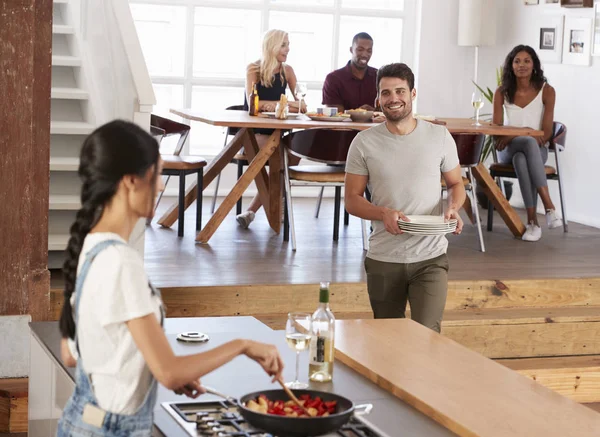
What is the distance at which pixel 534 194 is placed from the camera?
6.87m

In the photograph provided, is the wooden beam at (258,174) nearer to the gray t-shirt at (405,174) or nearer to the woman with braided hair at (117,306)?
the gray t-shirt at (405,174)

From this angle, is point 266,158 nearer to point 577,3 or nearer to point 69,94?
point 69,94

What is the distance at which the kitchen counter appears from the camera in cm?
221

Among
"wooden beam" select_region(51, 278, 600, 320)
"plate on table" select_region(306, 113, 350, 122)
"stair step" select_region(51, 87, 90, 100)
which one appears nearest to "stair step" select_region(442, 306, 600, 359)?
"wooden beam" select_region(51, 278, 600, 320)

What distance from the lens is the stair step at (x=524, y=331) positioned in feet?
16.7

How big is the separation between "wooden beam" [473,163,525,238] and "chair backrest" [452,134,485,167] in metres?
0.39

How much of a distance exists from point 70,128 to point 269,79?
1.94 metres

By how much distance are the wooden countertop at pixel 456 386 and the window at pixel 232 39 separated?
5757 mm

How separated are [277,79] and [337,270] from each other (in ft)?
6.76

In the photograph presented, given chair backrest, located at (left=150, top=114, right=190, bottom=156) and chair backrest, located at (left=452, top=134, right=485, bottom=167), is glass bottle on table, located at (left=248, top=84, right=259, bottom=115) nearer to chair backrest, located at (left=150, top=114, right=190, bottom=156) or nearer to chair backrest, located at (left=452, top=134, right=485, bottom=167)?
chair backrest, located at (left=150, top=114, right=190, bottom=156)

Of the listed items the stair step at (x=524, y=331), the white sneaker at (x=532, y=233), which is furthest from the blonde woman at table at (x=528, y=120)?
the stair step at (x=524, y=331)

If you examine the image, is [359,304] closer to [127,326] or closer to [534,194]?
[534,194]

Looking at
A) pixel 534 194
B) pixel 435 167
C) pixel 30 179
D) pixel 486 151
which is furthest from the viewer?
pixel 486 151

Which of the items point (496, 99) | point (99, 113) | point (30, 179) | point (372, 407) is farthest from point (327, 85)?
point (372, 407)
